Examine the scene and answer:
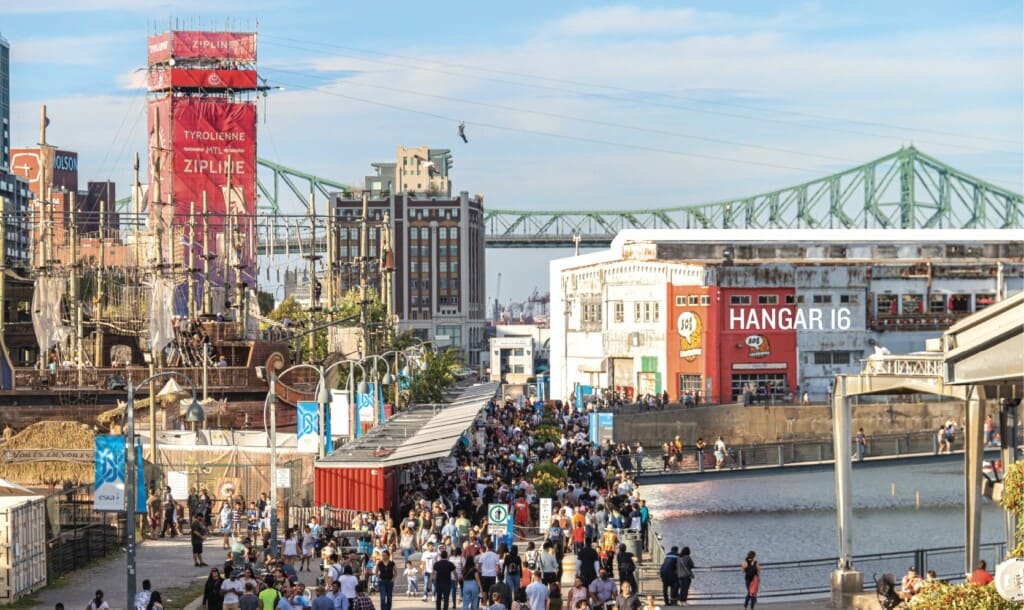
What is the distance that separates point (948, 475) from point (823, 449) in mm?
14199

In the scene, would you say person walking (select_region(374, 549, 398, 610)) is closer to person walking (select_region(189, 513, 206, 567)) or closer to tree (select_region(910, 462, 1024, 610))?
person walking (select_region(189, 513, 206, 567))

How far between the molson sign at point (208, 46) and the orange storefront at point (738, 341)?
89286 millimetres

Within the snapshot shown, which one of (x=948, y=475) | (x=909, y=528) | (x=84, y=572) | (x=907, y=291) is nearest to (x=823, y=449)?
(x=909, y=528)

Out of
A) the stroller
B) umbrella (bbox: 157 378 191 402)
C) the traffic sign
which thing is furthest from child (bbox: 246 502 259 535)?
the stroller

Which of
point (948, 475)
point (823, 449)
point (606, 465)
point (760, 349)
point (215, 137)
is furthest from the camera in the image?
point (215, 137)

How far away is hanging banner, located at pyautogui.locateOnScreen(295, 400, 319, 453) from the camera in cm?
4481

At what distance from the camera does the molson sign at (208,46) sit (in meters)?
172

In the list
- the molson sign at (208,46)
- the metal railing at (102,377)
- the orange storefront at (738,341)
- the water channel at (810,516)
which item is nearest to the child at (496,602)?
the water channel at (810,516)

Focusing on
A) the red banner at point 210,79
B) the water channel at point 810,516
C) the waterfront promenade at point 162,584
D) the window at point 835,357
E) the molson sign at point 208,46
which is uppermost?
the molson sign at point 208,46

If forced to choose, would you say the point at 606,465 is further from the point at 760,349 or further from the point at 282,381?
the point at 760,349

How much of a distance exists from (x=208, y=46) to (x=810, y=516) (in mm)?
114387

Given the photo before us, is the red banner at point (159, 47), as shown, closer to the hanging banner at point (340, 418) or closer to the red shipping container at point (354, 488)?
the hanging banner at point (340, 418)

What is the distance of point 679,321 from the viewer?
97250mm

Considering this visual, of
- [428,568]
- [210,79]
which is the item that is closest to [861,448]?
[428,568]
